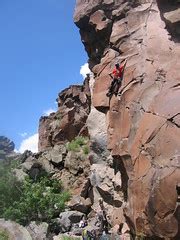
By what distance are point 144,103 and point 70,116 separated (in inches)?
1267

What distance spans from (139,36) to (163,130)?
299 inches

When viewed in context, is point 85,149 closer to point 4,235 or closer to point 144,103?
point 4,235

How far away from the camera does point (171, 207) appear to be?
668 inches

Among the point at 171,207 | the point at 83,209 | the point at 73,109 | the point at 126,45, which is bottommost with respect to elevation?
the point at 171,207

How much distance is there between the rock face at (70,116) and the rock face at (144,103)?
73.5 feet

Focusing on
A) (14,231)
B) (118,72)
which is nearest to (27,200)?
(14,231)

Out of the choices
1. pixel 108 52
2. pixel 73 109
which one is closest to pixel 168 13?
pixel 108 52

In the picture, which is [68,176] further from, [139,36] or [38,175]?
[139,36]

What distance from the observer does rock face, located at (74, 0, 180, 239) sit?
1758 centimetres

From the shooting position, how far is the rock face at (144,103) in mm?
17578

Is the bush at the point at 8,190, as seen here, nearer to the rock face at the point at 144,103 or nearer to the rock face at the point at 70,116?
the rock face at the point at 70,116

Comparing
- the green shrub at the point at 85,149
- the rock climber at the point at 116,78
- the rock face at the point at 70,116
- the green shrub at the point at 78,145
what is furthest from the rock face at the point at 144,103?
the rock face at the point at 70,116

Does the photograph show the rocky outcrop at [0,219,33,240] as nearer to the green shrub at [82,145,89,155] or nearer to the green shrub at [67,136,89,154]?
the green shrub at [82,145,89,155]

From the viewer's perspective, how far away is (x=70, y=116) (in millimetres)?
52156
